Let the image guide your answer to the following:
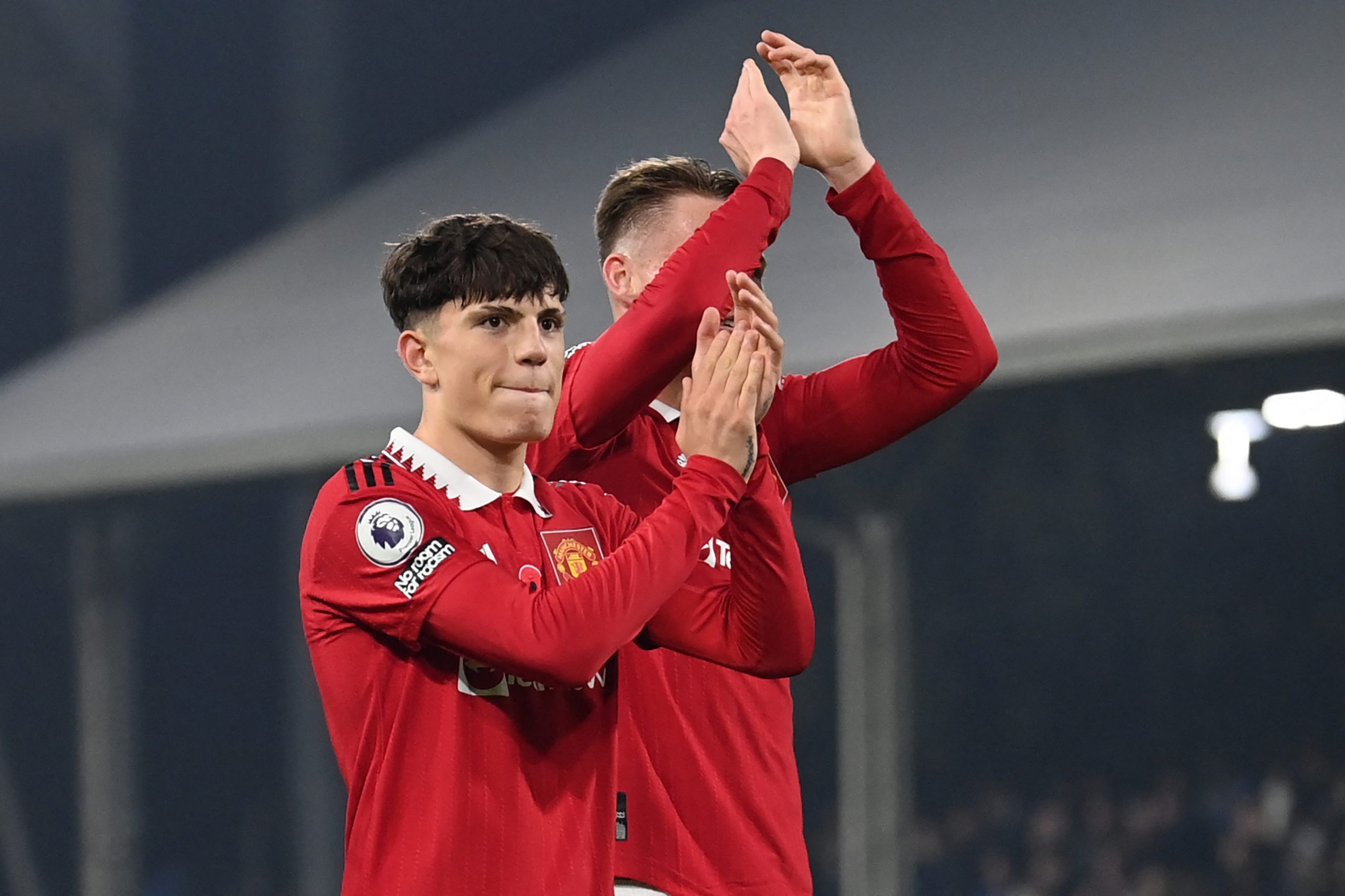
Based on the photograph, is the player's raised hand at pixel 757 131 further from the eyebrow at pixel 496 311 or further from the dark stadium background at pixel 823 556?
the dark stadium background at pixel 823 556

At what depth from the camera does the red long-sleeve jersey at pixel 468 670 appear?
1.25m

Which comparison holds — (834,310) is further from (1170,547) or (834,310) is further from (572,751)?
(572,751)

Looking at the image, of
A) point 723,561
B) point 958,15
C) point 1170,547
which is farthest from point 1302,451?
point 723,561

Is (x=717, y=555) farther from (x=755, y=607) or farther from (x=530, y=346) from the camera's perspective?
(x=530, y=346)

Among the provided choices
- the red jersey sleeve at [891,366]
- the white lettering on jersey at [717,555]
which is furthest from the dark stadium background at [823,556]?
the white lettering on jersey at [717,555]

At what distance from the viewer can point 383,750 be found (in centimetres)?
128

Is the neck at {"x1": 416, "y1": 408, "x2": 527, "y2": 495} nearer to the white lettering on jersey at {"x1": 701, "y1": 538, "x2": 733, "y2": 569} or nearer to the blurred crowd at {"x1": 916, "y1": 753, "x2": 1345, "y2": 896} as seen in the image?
the white lettering on jersey at {"x1": 701, "y1": 538, "x2": 733, "y2": 569}

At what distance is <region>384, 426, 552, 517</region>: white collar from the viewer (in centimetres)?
→ 137

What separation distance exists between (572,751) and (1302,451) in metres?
3.02

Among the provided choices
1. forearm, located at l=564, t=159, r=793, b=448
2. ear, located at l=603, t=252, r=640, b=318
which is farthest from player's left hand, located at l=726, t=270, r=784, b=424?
ear, located at l=603, t=252, r=640, b=318

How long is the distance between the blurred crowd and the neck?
2942 mm

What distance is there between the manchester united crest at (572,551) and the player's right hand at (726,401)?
5.7 inches

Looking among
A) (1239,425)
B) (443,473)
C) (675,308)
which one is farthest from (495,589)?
(1239,425)

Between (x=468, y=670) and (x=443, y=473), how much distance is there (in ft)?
0.62
